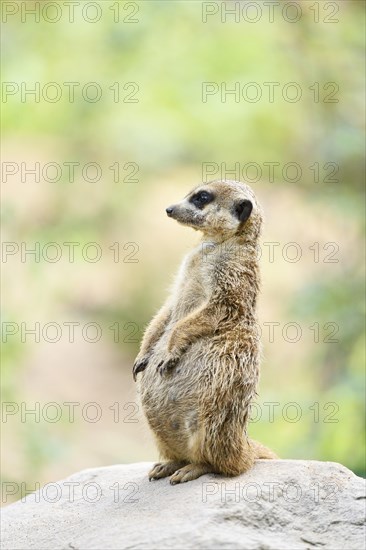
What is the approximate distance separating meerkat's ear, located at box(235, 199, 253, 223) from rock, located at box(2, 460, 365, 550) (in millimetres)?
1077

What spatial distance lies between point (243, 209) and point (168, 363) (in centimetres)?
75

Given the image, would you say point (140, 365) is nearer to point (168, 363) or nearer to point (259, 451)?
point (168, 363)

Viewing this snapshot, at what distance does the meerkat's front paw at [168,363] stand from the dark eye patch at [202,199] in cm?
69

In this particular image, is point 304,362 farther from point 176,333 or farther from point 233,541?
point 233,541

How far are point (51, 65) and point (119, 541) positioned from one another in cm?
678

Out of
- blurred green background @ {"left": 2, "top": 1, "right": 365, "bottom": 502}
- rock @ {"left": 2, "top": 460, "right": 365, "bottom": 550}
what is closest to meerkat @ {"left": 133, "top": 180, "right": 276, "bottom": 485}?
rock @ {"left": 2, "top": 460, "right": 365, "bottom": 550}

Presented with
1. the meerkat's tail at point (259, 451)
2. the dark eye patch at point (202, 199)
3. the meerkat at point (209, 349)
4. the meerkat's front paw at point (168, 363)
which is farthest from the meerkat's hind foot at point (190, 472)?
the dark eye patch at point (202, 199)

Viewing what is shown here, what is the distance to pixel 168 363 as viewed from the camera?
160 inches

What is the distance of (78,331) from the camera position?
12.8 metres

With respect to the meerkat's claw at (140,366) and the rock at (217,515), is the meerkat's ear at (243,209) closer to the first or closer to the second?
the meerkat's claw at (140,366)

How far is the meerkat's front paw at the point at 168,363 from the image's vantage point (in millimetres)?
4047

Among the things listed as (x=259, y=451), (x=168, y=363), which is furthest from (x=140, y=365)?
(x=259, y=451)

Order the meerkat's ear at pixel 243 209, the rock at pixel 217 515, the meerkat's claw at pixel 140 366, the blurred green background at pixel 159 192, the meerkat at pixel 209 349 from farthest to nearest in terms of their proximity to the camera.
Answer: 1. the blurred green background at pixel 159 192
2. the meerkat's claw at pixel 140 366
3. the meerkat's ear at pixel 243 209
4. the meerkat at pixel 209 349
5. the rock at pixel 217 515

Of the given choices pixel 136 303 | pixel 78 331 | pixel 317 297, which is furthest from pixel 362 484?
pixel 78 331
